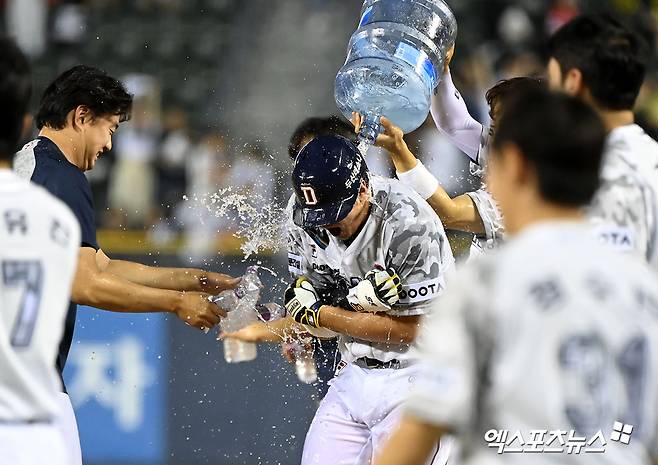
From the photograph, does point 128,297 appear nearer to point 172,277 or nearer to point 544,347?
point 172,277

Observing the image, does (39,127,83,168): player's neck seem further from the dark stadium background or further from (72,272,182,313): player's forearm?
the dark stadium background

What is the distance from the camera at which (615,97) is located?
4293 mm

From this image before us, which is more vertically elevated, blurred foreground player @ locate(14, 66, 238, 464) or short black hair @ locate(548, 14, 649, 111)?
short black hair @ locate(548, 14, 649, 111)

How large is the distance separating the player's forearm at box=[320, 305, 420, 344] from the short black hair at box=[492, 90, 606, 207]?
9.48 feet

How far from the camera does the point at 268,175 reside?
367 inches

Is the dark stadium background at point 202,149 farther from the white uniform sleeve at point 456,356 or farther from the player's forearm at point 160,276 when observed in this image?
the white uniform sleeve at point 456,356

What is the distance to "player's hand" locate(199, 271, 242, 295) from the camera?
21.7ft

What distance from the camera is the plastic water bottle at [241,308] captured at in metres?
6.71

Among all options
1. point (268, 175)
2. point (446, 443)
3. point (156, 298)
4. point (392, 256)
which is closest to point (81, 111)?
point (156, 298)

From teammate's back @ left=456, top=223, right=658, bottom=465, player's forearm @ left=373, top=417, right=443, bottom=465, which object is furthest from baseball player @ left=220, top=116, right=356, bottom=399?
teammate's back @ left=456, top=223, right=658, bottom=465

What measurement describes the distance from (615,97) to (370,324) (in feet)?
6.78

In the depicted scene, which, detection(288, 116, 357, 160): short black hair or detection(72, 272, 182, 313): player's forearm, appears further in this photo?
detection(288, 116, 357, 160): short black hair

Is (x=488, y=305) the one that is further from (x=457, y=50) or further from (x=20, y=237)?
(x=457, y=50)

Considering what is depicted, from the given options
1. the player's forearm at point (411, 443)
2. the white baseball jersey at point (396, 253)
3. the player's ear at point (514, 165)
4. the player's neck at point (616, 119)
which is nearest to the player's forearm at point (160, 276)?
the white baseball jersey at point (396, 253)
